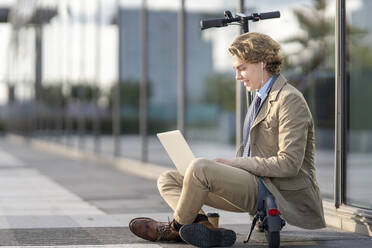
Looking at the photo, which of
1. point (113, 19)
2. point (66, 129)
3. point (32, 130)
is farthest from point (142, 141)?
point (32, 130)

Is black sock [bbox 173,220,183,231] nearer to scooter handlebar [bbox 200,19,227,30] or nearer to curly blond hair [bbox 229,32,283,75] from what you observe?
curly blond hair [bbox 229,32,283,75]

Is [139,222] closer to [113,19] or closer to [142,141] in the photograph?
[142,141]

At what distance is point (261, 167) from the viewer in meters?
5.24

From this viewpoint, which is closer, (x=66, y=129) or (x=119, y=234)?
(x=119, y=234)

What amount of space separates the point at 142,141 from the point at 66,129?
9.34 metres

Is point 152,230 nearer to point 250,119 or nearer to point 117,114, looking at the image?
point 250,119

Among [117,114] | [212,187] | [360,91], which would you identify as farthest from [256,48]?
[117,114]

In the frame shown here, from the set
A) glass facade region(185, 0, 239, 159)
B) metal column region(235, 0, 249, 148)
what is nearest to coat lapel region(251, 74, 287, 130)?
metal column region(235, 0, 249, 148)

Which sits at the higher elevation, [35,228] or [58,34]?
[58,34]

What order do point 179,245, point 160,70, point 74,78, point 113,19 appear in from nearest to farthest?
point 179,245
point 160,70
point 113,19
point 74,78

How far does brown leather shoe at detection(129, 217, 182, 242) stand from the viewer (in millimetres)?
5707

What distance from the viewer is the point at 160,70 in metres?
12.6

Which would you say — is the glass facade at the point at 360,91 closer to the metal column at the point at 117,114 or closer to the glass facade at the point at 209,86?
the glass facade at the point at 209,86

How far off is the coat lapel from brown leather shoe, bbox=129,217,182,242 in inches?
36.3
